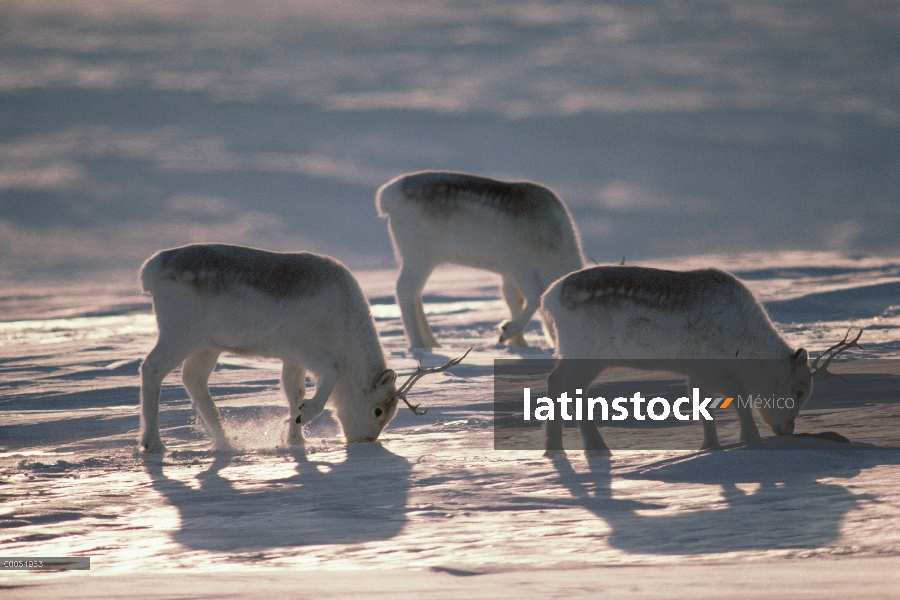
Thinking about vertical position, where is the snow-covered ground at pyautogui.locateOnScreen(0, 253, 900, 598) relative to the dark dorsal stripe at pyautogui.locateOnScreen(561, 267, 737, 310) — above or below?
below

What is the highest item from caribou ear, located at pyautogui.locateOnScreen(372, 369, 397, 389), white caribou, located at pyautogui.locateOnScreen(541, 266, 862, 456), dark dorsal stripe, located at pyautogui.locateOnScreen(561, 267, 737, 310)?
dark dorsal stripe, located at pyautogui.locateOnScreen(561, 267, 737, 310)

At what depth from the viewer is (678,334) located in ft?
25.7

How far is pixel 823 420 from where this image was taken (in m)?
9.05

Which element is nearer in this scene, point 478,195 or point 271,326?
point 271,326

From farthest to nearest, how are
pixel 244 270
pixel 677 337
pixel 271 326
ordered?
pixel 244 270
pixel 271 326
pixel 677 337

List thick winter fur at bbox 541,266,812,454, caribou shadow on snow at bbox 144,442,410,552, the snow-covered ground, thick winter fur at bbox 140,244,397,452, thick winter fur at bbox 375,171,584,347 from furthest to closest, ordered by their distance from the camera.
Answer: thick winter fur at bbox 375,171,584,347, thick winter fur at bbox 140,244,397,452, thick winter fur at bbox 541,266,812,454, caribou shadow on snow at bbox 144,442,410,552, the snow-covered ground

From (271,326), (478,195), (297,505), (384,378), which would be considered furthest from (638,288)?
(478,195)

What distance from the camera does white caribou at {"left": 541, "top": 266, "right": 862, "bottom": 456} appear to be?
7785 mm

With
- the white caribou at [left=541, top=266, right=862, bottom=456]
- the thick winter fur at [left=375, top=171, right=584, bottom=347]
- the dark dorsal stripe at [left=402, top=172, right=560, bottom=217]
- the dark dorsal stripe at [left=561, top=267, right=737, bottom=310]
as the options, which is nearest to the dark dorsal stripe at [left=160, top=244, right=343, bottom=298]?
the white caribou at [left=541, top=266, right=862, bottom=456]

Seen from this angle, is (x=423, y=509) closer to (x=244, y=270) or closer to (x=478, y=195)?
(x=244, y=270)

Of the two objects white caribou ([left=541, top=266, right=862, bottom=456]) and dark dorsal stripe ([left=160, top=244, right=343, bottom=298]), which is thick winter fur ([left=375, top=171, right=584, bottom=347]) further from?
white caribou ([left=541, top=266, right=862, bottom=456])

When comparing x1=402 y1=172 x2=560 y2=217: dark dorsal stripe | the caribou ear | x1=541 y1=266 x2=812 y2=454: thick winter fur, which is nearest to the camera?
x1=541 y1=266 x2=812 y2=454: thick winter fur

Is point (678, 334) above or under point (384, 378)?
above

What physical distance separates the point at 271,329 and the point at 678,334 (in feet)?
9.75
